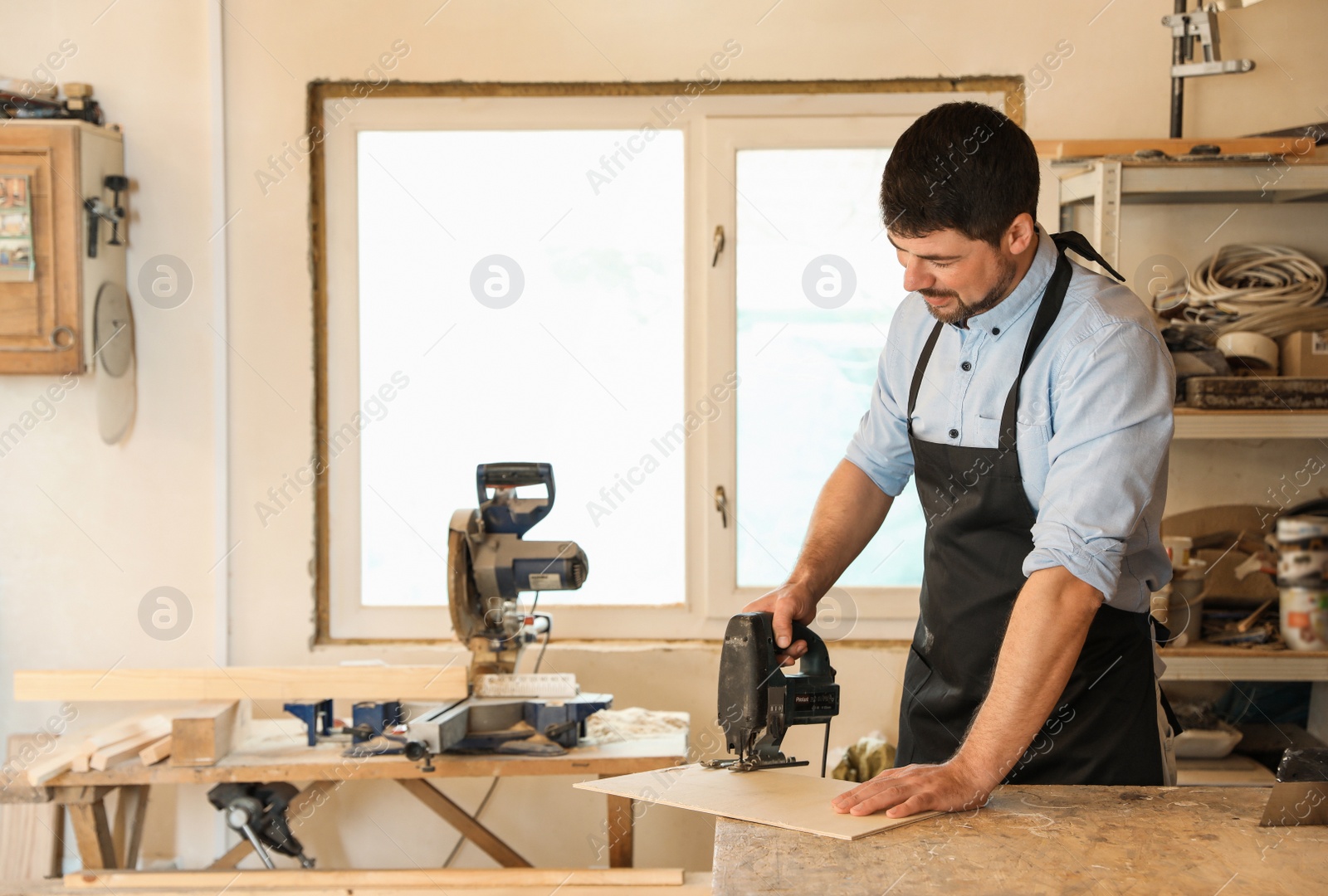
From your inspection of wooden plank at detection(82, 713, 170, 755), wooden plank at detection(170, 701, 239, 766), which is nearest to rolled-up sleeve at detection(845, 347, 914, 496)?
wooden plank at detection(170, 701, 239, 766)

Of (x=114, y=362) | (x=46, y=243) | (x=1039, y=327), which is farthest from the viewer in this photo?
(x=114, y=362)

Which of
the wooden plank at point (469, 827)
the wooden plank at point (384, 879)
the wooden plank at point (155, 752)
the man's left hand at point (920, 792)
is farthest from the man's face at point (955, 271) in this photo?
the wooden plank at point (155, 752)

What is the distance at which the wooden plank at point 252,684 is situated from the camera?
2359mm

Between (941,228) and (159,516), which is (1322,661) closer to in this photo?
(941,228)

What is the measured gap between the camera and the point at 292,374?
3045mm

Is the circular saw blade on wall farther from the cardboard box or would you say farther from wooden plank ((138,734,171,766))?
the cardboard box

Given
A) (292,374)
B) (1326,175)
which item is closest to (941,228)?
(1326,175)

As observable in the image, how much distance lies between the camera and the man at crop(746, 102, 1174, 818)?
4.62 ft

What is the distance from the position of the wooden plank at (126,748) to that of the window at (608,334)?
0.67 metres

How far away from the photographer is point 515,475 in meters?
2.44

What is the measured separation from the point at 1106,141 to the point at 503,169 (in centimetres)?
156

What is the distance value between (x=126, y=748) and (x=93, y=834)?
21 centimetres

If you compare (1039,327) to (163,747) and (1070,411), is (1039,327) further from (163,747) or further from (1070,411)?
(163,747)

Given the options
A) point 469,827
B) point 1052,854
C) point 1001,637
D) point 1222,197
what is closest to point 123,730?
point 469,827
